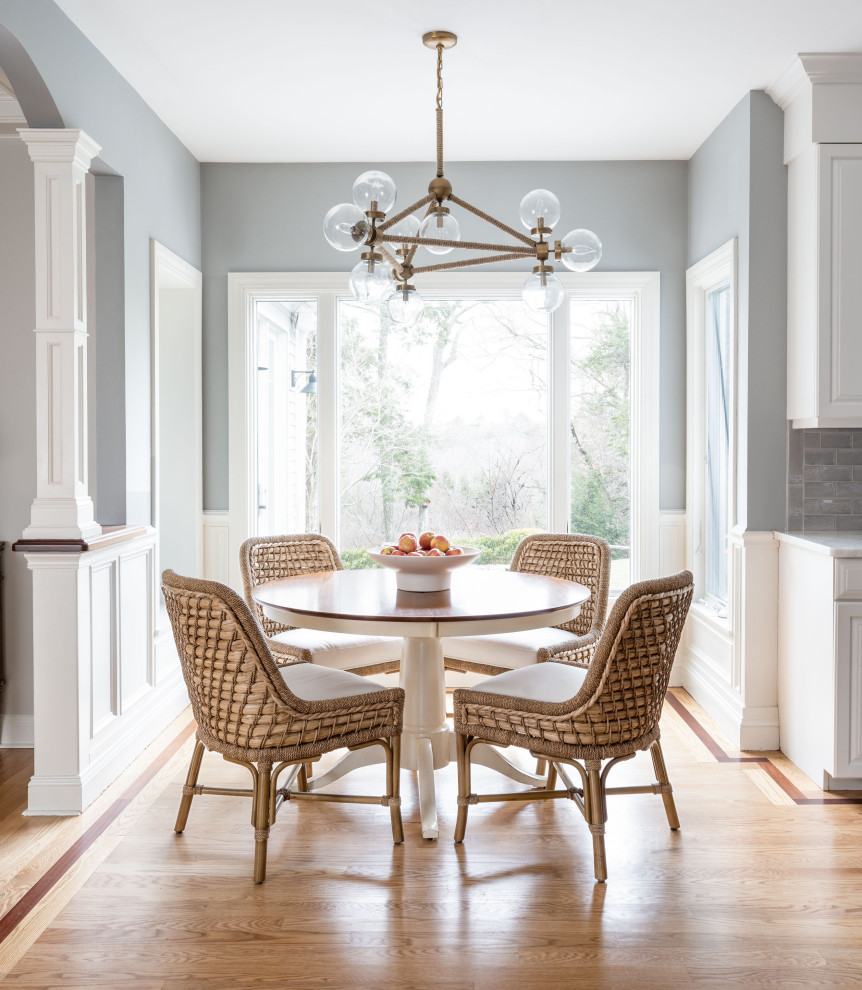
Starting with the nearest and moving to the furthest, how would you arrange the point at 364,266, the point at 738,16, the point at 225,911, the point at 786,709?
the point at 225,911
the point at 364,266
the point at 738,16
the point at 786,709

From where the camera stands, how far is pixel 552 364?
15.6 ft

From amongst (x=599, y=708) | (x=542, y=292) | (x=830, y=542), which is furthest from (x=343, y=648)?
(x=830, y=542)

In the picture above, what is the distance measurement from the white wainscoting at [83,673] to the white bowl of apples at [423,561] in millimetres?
1014

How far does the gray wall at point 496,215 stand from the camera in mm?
4664

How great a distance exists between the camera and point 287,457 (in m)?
4.88

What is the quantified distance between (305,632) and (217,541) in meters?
1.39

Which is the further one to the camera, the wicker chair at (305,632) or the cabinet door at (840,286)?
the cabinet door at (840,286)

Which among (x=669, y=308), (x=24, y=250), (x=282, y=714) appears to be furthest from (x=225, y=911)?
(x=669, y=308)

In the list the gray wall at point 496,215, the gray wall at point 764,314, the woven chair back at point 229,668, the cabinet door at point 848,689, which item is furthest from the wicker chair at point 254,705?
the gray wall at point 496,215

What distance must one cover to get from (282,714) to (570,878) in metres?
0.94

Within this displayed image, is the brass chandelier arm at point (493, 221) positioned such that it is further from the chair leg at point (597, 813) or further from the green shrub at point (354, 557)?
the green shrub at point (354, 557)

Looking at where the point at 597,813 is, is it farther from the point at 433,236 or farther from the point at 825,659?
the point at 433,236

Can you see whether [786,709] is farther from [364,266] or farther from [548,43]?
[548,43]

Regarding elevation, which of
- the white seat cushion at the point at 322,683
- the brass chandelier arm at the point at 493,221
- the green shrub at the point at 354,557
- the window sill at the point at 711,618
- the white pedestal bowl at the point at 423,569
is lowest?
the window sill at the point at 711,618
